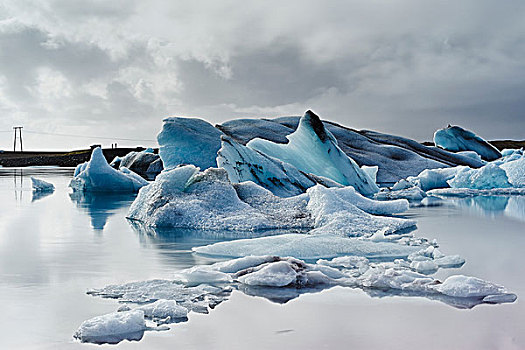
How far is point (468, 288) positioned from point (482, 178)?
10.7 m

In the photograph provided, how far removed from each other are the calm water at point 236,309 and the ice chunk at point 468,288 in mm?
137

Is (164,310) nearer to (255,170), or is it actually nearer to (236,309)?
(236,309)

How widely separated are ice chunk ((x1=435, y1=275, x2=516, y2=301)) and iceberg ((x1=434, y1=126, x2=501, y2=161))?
23020 millimetres

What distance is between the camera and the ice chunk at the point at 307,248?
413cm

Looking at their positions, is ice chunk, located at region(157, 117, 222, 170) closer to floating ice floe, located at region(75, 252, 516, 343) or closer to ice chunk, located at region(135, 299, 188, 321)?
floating ice floe, located at region(75, 252, 516, 343)

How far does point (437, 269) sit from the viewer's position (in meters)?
3.72

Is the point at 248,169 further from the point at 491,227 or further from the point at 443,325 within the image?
the point at 443,325

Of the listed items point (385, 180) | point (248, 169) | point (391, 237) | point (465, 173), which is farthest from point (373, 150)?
point (391, 237)

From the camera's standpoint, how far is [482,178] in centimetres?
1294

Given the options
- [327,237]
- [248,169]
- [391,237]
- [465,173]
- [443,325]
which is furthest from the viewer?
[465,173]

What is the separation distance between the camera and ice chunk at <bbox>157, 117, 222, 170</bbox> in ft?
40.9

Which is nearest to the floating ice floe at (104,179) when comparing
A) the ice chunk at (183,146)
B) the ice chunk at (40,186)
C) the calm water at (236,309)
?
the ice chunk at (40,186)

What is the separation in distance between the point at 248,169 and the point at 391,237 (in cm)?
434

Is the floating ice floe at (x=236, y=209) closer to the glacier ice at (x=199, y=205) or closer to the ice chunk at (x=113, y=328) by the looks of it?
the glacier ice at (x=199, y=205)
